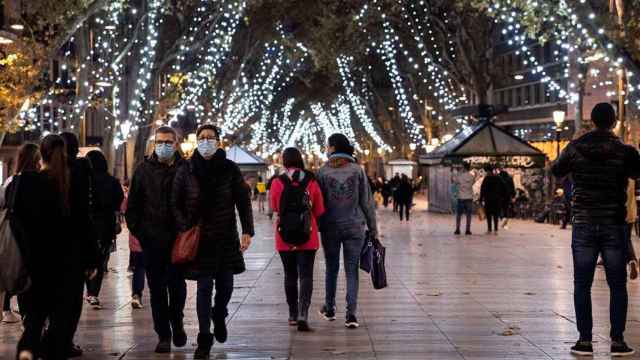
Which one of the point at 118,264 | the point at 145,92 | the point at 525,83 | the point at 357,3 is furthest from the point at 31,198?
the point at 525,83

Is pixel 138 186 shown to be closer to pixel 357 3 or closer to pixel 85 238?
pixel 85 238

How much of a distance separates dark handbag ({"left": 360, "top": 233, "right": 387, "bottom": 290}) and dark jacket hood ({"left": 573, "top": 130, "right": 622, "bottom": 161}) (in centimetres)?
291

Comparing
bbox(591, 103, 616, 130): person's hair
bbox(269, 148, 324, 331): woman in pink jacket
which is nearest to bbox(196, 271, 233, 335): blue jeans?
bbox(269, 148, 324, 331): woman in pink jacket

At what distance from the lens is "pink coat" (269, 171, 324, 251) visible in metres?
12.6

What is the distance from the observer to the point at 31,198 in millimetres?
9766

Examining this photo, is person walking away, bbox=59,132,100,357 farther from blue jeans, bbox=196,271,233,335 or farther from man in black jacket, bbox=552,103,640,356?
man in black jacket, bbox=552,103,640,356

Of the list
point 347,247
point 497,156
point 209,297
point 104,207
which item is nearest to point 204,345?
point 209,297

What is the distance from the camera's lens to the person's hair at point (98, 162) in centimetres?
1408

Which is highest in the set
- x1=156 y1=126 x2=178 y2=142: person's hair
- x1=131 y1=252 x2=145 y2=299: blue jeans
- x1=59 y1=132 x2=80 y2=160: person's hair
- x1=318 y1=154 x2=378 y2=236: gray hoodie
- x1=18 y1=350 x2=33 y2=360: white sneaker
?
x1=156 y1=126 x2=178 y2=142: person's hair

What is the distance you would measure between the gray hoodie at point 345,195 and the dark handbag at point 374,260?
0.12 metres

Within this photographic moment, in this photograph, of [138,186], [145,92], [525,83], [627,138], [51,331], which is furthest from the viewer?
[525,83]

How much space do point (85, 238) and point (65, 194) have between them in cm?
38

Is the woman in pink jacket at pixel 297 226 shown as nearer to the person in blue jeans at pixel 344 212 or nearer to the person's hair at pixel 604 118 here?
the person in blue jeans at pixel 344 212

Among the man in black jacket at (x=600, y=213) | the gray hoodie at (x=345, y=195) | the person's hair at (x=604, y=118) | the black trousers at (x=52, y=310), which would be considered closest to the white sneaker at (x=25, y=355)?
the black trousers at (x=52, y=310)
